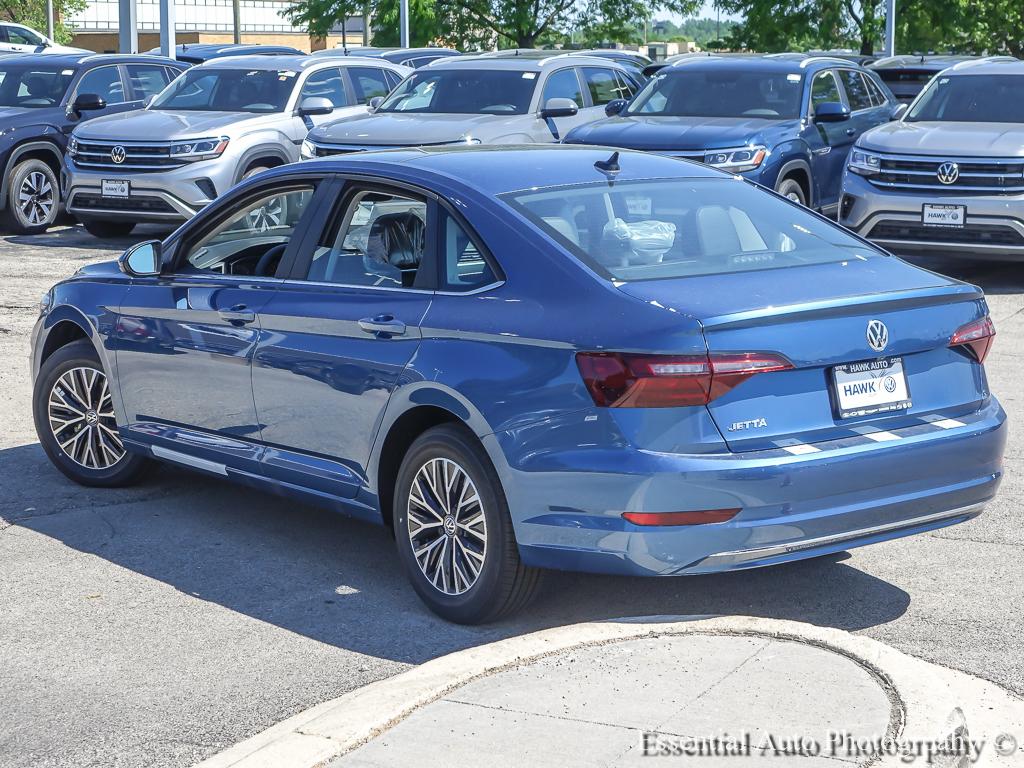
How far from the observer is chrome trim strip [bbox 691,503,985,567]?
4996 mm

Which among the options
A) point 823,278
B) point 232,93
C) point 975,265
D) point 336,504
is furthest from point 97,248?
point 823,278

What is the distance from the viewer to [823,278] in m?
5.34

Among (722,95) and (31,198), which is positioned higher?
(722,95)

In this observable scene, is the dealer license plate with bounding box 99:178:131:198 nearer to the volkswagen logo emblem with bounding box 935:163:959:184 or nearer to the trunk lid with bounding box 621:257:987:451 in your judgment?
the volkswagen logo emblem with bounding box 935:163:959:184

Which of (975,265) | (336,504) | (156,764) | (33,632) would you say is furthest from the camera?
(975,265)

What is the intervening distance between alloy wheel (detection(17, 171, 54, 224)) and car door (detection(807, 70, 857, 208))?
834 cm

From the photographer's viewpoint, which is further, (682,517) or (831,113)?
(831,113)

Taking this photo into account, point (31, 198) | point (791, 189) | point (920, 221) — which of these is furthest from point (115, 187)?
point (920, 221)

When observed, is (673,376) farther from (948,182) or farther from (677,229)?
(948,182)

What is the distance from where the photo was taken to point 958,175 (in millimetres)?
13453

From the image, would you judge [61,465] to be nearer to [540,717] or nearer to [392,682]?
[392,682]

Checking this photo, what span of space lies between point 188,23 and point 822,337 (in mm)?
87961

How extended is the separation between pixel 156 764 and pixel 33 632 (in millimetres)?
1346

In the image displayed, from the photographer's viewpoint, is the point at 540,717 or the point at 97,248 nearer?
the point at 540,717
